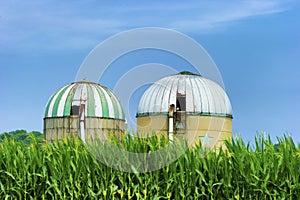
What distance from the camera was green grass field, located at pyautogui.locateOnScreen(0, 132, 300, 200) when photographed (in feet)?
22.9

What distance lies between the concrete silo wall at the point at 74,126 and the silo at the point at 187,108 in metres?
1.30

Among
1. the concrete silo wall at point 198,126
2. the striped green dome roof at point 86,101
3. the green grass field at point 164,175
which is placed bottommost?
the green grass field at point 164,175

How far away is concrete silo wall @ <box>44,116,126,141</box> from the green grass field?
1390 cm

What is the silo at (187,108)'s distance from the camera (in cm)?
2184

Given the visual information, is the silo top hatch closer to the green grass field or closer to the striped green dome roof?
the striped green dome roof

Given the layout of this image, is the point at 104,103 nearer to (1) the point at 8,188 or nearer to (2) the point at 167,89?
(2) the point at 167,89

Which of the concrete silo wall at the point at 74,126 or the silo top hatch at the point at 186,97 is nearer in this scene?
the concrete silo wall at the point at 74,126

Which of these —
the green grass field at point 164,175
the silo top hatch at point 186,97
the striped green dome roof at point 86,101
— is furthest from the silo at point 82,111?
the green grass field at point 164,175

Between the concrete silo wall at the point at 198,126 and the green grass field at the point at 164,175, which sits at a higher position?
the concrete silo wall at the point at 198,126

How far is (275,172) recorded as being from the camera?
22.8ft

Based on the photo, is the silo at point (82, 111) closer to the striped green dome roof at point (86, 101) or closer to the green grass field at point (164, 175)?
the striped green dome roof at point (86, 101)

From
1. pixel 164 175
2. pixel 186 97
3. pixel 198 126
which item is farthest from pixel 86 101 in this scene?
pixel 164 175

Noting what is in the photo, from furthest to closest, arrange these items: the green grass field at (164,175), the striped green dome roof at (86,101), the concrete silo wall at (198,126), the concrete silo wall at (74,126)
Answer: the striped green dome roof at (86,101)
the concrete silo wall at (74,126)
the concrete silo wall at (198,126)
the green grass field at (164,175)

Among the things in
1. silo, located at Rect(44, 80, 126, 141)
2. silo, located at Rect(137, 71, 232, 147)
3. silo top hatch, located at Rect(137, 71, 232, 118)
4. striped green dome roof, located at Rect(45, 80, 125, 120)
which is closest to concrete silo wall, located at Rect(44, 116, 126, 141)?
silo, located at Rect(44, 80, 126, 141)
